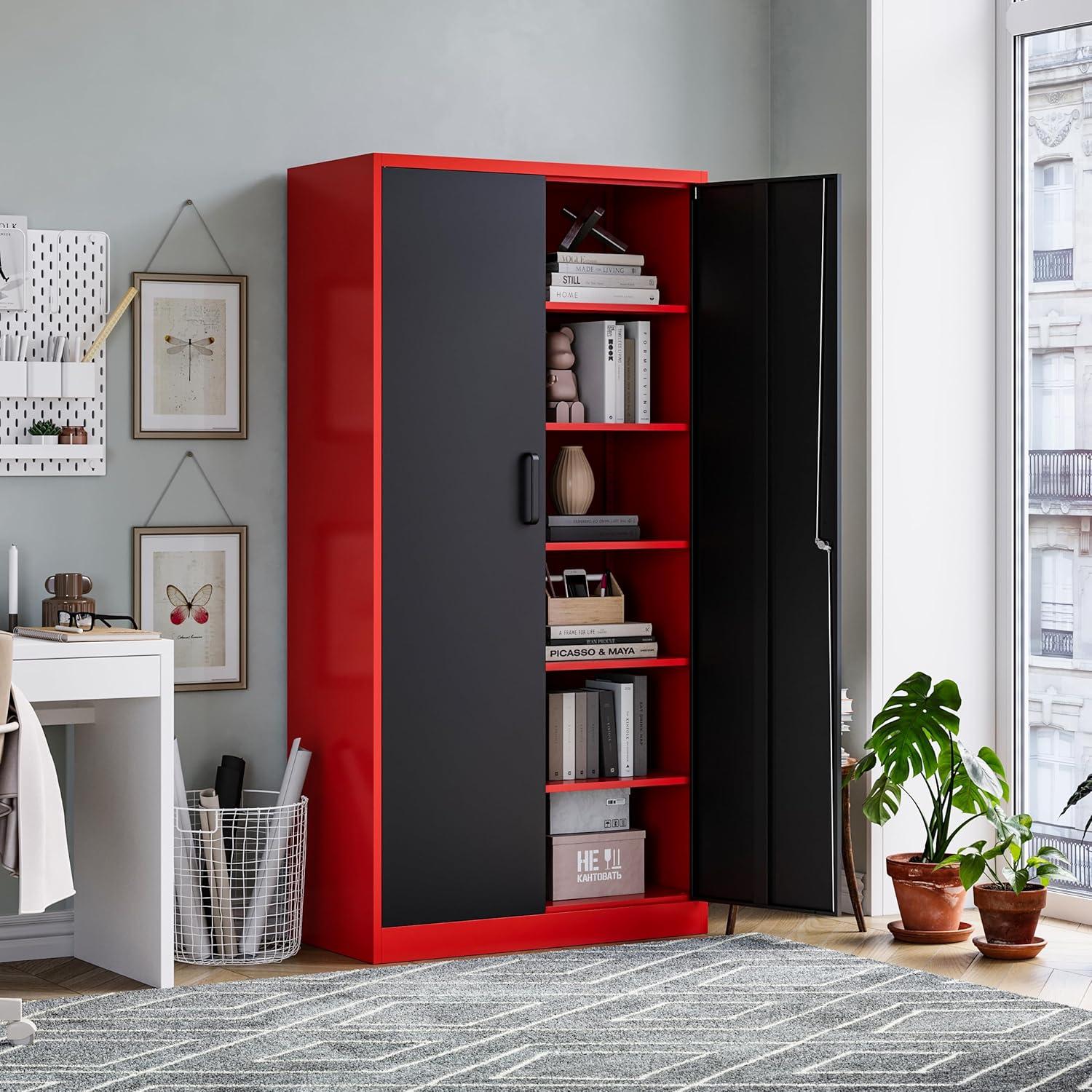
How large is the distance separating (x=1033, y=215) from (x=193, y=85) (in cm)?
243

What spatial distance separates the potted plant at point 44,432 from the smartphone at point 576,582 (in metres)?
1.38

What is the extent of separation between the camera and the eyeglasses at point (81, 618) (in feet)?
13.1

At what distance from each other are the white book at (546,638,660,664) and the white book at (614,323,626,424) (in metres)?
0.60

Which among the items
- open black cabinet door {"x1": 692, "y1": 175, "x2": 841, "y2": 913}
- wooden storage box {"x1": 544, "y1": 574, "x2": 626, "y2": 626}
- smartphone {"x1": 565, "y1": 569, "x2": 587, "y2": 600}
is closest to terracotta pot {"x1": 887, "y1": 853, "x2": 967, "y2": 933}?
open black cabinet door {"x1": 692, "y1": 175, "x2": 841, "y2": 913}

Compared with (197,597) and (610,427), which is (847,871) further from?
(197,597)

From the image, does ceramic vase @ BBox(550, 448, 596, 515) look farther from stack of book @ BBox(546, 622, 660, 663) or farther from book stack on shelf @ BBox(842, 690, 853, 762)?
book stack on shelf @ BBox(842, 690, 853, 762)

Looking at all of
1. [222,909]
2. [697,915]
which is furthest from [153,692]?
[697,915]

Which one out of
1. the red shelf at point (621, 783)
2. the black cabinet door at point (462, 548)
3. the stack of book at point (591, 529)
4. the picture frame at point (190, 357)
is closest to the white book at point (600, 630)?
the black cabinet door at point (462, 548)

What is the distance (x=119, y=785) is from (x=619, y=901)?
1357mm

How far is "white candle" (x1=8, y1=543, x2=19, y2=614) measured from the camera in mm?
4137

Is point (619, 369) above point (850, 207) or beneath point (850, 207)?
beneath

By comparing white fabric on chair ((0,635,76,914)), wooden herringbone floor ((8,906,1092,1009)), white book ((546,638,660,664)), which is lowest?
wooden herringbone floor ((8,906,1092,1009))

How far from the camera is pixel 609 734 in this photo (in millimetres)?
4535

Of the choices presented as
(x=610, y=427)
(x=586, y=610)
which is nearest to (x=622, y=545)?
(x=586, y=610)
